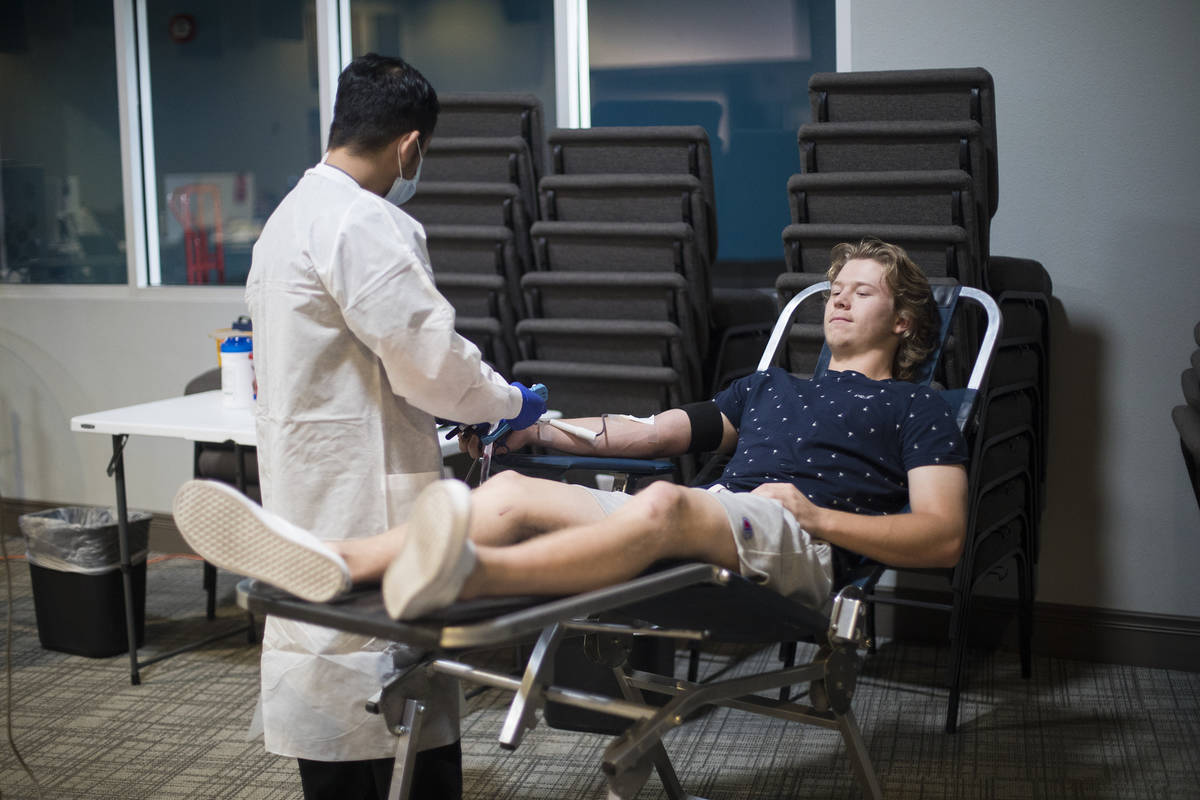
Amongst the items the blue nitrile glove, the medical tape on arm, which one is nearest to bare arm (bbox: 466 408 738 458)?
the medical tape on arm

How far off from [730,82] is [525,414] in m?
2.18

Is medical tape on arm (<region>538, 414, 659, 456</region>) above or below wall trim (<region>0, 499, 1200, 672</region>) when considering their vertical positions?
above

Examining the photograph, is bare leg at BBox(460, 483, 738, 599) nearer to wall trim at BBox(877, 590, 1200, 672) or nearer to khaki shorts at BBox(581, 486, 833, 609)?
khaki shorts at BBox(581, 486, 833, 609)

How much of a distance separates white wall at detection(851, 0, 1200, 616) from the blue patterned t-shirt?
46.4 inches

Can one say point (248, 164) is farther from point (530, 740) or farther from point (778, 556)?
point (778, 556)

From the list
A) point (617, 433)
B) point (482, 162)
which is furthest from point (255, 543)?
point (482, 162)

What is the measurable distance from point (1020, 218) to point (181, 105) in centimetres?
330

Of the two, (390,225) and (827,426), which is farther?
(827,426)

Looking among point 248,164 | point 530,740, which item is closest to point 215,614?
point 530,740

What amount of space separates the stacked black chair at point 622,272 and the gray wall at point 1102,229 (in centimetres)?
70

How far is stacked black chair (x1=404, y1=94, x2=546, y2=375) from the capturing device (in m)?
3.43

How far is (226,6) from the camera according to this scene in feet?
15.3

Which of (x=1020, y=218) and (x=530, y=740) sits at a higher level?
(x=1020, y=218)

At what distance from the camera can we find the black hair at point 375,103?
2.01 metres
